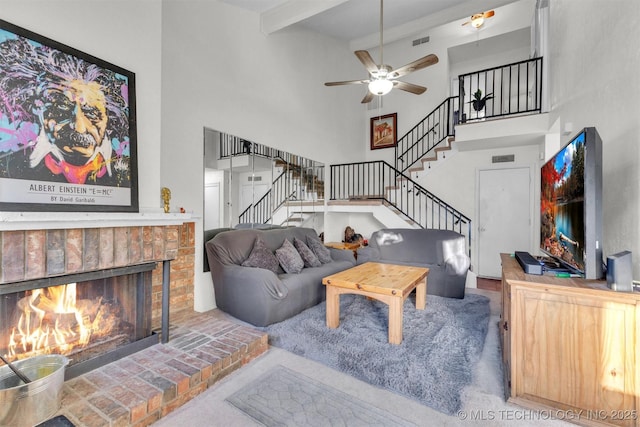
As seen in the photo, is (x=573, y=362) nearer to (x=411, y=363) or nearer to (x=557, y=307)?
(x=557, y=307)

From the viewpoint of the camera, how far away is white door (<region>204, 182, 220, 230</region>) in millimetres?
3346

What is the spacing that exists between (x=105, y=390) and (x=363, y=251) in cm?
359

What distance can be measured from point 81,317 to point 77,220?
776 millimetres

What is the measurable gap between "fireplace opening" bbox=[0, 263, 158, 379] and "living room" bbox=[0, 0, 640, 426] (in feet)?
1.80

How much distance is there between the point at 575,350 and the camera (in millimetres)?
1583

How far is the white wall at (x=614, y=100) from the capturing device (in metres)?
1.69

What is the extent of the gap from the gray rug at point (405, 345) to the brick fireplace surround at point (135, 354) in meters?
0.51

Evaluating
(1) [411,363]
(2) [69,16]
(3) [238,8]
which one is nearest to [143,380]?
(1) [411,363]

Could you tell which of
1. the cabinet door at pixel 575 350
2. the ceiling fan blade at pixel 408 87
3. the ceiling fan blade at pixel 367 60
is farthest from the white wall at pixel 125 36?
the cabinet door at pixel 575 350

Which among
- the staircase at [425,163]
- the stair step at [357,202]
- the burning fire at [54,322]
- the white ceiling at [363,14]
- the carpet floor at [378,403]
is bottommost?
the carpet floor at [378,403]

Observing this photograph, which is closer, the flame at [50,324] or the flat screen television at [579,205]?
the flat screen television at [579,205]

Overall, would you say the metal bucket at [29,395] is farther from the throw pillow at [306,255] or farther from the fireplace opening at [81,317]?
the throw pillow at [306,255]

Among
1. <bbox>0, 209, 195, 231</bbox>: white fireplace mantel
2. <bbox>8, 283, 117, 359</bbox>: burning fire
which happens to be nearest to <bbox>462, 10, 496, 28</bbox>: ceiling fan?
<bbox>0, 209, 195, 231</bbox>: white fireplace mantel

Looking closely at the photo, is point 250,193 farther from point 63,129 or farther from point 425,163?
point 425,163
